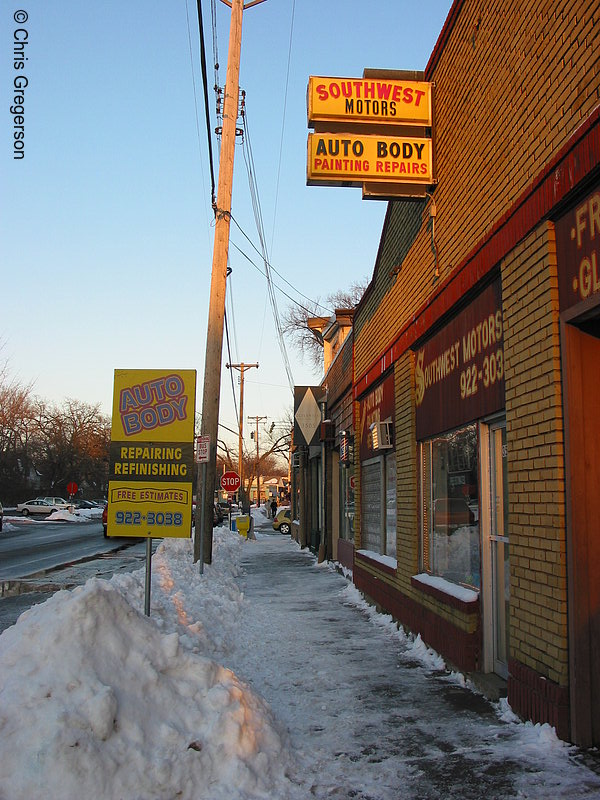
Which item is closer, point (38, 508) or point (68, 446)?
point (38, 508)

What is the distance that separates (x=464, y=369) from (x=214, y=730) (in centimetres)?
412

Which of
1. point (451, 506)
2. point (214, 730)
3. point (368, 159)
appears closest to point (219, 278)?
point (368, 159)

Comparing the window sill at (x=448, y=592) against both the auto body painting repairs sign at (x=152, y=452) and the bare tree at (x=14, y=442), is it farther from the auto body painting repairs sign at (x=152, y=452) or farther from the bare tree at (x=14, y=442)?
the bare tree at (x=14, y=442)

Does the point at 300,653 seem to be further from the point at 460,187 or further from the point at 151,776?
the point at 460,187

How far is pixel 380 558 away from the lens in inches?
440

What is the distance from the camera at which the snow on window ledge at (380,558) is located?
10.1 m

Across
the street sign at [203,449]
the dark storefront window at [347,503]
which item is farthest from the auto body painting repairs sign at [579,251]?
the dark storefront window at [347,503]

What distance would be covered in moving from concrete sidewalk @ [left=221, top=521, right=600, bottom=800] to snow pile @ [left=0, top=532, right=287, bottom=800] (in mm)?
470

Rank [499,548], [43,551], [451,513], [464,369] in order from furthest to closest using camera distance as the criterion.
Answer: [43,551] < [451,513] < [464,369] < [499,548]

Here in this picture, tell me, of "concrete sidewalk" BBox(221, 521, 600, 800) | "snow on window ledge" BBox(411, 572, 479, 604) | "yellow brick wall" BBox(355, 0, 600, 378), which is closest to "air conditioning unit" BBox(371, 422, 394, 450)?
"yellow brick wall" BBox(355, 0, 600, 378)

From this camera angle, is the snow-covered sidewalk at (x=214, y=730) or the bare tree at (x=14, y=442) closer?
the snow-covered sidewalk at (x=214, y=730)

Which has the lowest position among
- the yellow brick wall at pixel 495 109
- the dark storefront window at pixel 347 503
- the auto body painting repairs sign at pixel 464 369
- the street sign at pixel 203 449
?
the dark storefront window at pixel 347 503

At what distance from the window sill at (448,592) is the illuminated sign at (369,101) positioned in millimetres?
5048

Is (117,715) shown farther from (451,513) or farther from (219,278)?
(219,278)
